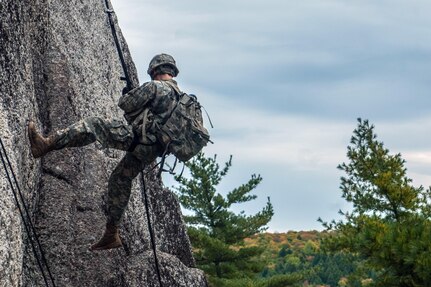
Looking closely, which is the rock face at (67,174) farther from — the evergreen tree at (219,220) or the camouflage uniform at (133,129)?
the evergreen tree at (219,220)

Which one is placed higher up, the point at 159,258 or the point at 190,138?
the point at 190,138

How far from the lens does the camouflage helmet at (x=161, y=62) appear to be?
9492 millimetres

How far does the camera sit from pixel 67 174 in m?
10.1

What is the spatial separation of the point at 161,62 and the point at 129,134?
121 cm

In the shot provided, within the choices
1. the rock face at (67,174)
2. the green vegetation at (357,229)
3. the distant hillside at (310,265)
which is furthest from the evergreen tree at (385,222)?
the distant hillside at (310,265)

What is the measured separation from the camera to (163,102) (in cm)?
901

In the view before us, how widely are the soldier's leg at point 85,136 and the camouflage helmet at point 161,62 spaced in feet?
3.46

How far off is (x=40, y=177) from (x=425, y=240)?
1338 cm

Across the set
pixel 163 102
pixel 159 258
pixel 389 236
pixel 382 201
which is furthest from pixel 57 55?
pixel 382 201

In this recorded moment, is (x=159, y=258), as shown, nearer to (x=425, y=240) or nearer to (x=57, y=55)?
(x=57, y=55)

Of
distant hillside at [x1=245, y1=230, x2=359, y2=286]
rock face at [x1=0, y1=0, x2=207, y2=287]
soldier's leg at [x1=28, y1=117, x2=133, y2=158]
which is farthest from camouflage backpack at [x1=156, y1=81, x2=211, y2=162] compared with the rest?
distant hillside at [x1=245, y1=230, x2=359, y2=286]

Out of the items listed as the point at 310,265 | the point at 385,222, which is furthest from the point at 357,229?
the point at 310,265

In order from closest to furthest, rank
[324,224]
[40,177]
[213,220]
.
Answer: [40,177] < [324,224] < [213,220]

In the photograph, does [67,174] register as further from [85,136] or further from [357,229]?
[357,229]
